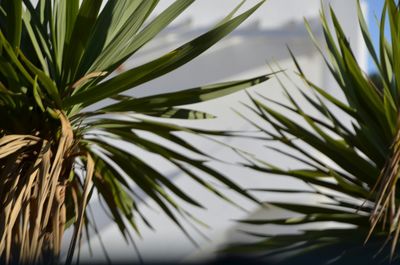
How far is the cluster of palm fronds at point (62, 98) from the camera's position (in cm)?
262

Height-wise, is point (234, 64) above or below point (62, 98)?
above

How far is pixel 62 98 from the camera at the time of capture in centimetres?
283

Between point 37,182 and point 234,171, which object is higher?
point 234,171

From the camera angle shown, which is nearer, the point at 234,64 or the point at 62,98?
the point at 62,98

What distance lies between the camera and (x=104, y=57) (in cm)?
293

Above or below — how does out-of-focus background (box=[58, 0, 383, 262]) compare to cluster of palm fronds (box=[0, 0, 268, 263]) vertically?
above

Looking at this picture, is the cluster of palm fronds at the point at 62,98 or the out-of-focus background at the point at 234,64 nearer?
the cluster of palm fronds at the point at 62,98

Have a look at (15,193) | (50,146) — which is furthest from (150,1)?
(15,193)

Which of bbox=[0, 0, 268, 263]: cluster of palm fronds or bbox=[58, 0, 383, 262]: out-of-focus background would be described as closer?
bbox=[0, 0, 268, 263]: cluster of palm fronds

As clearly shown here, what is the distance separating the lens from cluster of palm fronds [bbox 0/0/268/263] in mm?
2617

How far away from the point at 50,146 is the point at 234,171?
3.31 metres

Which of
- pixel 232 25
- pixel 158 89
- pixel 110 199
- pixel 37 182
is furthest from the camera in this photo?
pixel 158 89

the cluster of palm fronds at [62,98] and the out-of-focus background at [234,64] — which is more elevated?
the out-of-focus background at [234,64]

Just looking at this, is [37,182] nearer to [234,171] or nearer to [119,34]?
[119,34]
